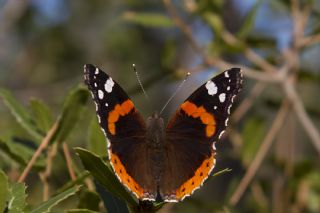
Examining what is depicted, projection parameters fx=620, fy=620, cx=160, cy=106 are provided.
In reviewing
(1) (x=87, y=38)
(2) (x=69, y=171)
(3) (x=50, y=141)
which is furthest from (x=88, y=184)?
(1) (x=87, y=38)

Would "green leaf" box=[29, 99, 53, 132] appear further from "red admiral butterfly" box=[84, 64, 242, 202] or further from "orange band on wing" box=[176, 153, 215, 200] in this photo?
"orange band on wing" box=[176, 153, 215, 200]

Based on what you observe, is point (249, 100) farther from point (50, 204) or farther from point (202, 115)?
point (50, 204)

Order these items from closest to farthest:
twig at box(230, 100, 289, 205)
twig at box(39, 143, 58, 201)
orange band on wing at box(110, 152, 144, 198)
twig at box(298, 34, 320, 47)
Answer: orange band on wing at box(110, 152, 144, 198) → twig at box(39, 143, 58, 201) → twig at box(230, 100, 289, 205) → twig at box(298, 34, 320, 47)

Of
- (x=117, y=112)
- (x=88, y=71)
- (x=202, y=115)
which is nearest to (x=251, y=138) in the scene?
(x=202, y=115)

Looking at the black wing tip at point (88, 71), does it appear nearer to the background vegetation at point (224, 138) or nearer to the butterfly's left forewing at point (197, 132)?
the background vegetation at point (224, 138)

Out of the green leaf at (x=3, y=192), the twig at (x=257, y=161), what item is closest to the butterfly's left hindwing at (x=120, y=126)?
the green leaf at (x=3, y=192)

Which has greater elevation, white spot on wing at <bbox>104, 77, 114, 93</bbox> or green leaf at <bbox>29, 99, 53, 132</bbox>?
green leaf at <bbox>29, 99, 53, 132</bbox>

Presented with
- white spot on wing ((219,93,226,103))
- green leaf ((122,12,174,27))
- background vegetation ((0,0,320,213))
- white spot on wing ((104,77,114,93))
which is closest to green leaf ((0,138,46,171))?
background vegetation ((0,0,320,213))
